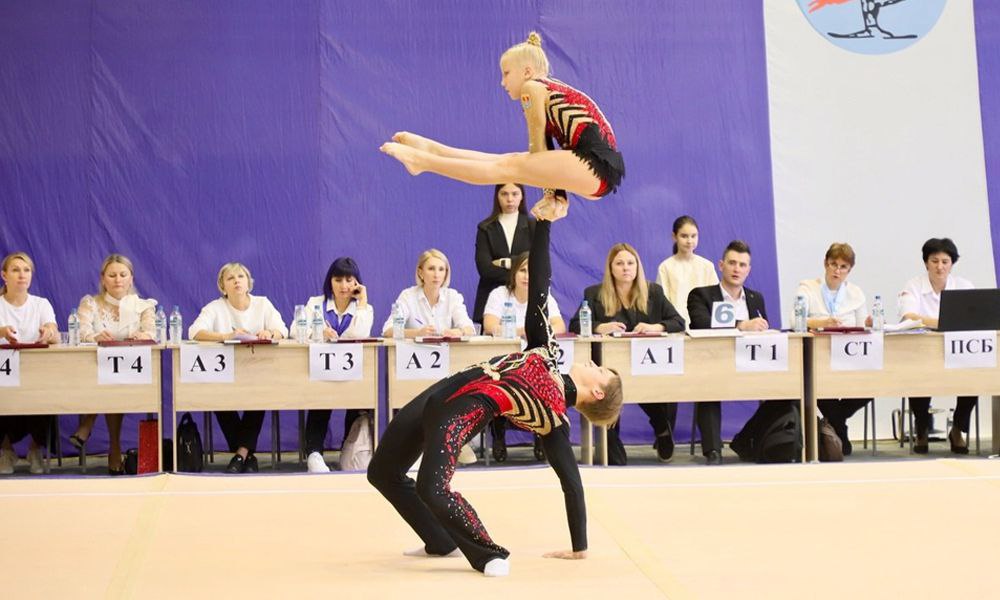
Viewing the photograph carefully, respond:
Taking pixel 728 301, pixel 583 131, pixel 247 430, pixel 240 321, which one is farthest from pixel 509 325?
pixel 583 131

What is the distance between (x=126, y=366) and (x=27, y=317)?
0.94 metres

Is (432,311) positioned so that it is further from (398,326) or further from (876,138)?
(876,138)

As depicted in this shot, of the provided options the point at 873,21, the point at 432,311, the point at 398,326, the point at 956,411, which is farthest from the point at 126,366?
the point at 873,21

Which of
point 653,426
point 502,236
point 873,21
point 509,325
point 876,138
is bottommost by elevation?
point 653,426

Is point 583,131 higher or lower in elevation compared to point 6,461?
higher

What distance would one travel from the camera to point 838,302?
7.30m

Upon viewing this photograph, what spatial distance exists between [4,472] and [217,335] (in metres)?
1.53

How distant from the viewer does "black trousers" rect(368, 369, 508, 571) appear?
12.2ft

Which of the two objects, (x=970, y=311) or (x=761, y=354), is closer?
(x=761, y=354)

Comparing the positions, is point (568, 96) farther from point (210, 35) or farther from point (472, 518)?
point (210, 35)

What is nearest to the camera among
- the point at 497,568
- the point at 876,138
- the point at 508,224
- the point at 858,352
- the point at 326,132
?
the point at 497,568

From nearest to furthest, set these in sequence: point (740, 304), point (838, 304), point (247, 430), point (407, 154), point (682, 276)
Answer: point (407, 154) → point (247, 430) → point (740, 304) → point (838, 304) → point (682, 276)

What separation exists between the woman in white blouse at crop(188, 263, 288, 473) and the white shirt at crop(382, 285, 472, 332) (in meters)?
0.71

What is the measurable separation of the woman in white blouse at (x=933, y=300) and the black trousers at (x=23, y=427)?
17.2 feet
